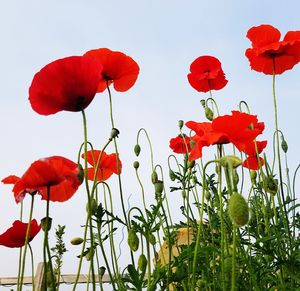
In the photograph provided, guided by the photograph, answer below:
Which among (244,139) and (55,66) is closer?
(55,66)

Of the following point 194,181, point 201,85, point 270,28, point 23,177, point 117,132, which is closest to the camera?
point 23,177

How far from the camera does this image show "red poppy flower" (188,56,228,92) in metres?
2.35

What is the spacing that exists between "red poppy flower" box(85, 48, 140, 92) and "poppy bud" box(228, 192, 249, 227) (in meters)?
0.69

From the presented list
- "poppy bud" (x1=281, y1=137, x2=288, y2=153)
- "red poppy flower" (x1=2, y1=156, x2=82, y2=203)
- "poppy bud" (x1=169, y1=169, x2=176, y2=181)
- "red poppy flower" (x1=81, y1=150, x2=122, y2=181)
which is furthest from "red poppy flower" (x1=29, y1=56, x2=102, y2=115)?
"poppy bud" (x1=169, y1=169, x2=176, y2=181)

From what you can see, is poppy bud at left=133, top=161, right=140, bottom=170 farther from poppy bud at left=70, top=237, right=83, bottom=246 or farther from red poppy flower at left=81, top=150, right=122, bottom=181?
poppy bud at left=70, top=237, right=83, bottom=246

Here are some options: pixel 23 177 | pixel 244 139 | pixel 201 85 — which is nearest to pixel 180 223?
pixel 201 85

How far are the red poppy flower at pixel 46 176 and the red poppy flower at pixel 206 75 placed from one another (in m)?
1.31

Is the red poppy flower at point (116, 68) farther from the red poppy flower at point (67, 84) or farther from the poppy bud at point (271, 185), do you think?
the poppy bud at point (271, 185)

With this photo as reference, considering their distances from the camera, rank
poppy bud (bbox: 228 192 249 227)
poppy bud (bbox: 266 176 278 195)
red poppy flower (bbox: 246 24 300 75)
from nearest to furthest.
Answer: poppy bud (bbox: 228 192 249 227), poppy bud (bbox: 266 176 278 195), red poppy flower (bbox: 246 24 300 75)

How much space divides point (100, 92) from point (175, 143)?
102cm

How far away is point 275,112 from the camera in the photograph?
192 cm

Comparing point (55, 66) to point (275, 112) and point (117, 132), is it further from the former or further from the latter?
point (275, 112)

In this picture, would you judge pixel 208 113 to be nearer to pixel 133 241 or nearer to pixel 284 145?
pixel 284 145

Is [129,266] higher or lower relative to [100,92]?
lower
